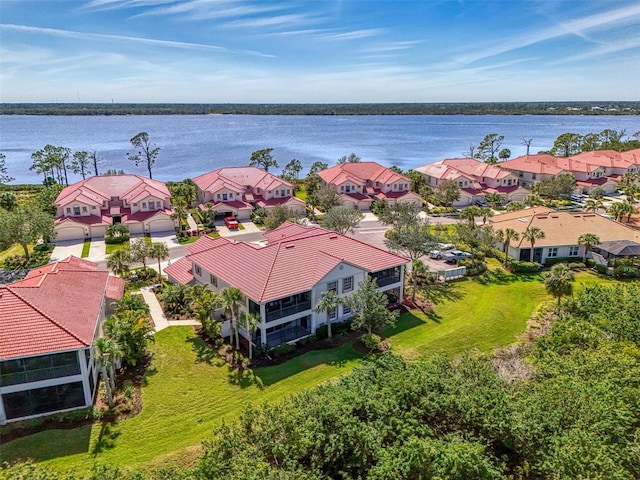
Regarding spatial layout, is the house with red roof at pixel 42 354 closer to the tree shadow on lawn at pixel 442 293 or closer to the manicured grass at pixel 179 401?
the manicured grass at pixel 179 401

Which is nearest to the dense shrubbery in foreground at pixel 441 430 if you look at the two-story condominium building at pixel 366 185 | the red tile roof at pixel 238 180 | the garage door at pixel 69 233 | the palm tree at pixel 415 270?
the palm tree at pixel 415 270

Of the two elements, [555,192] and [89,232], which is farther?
[555,192]

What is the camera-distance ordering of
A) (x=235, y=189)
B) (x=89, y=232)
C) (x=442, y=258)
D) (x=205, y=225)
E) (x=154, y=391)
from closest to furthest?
1. (x=154, y=391)
2. (x=442, y=258)
3. (x=89, y=232)
4. (x=205, y=225)
5. (x=235, y=189)

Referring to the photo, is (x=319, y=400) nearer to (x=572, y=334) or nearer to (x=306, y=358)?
(x=306, y=358)

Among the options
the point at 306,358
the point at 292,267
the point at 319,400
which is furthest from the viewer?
the point at 292,267

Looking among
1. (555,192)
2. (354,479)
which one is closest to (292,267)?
(354,479)

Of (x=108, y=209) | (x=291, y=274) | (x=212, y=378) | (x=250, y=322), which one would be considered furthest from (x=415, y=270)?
(x=108, y=209)

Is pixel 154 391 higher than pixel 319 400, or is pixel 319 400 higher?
pixel 319 400

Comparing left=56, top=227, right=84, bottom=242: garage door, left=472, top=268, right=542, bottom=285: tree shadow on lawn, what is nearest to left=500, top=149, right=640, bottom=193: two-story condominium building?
left=472, top=268, right=542, bottom=285: tree shadow on lawn
